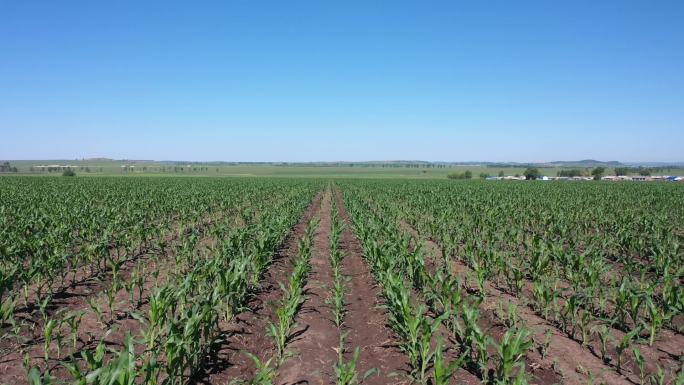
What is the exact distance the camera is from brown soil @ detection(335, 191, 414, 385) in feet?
17.6

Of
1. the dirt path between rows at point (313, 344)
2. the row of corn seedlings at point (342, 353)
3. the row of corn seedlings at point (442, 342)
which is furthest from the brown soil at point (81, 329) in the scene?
the row of corn seedlings at point (442, 342)

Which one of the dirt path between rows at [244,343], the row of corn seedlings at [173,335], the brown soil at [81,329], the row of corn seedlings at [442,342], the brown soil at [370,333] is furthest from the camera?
the brown soil at [370,333]

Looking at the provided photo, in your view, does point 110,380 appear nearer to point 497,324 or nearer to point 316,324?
point 316,324

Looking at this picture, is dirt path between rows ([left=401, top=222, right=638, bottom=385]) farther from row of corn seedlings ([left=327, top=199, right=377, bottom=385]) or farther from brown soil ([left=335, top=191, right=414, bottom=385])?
row of corn seedlings ([left=327, top=199, right=377, bottom=385])

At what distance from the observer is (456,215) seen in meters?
18.7

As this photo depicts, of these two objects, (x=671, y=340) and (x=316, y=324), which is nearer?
(x=671, y=340)

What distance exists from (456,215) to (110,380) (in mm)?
16953

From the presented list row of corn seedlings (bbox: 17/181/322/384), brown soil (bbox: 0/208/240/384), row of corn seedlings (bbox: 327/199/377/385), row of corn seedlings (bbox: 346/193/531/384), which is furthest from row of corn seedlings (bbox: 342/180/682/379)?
brown soil (bbox: 0/208/240/384)

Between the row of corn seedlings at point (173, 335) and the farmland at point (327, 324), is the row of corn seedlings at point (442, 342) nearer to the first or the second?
the farmland at point (327, 324)

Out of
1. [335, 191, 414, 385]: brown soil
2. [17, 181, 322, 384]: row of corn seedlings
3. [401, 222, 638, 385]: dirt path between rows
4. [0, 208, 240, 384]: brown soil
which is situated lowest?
[335, 191, 414, 385]: brown soil

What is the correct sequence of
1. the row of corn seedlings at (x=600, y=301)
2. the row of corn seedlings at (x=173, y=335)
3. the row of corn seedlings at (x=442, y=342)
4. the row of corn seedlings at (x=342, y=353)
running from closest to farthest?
the row of corn seedlings at (x=173, y=335), the row of corn seedlings at (x=342, y=353), the row of corn seedlings at (x=442, y=342), the row of corn seedlings at (x=600, y=301)

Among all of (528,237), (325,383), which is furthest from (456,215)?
(325,383)

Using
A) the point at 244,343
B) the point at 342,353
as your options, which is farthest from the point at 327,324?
the point at 244,343

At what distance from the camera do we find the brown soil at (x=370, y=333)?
5375 millimetres
